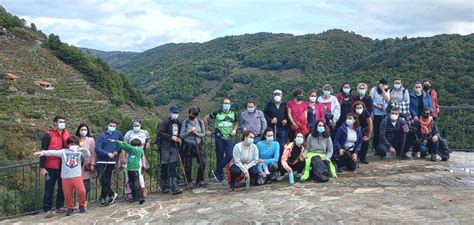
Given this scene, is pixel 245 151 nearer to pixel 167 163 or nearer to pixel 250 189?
pixel 250 189

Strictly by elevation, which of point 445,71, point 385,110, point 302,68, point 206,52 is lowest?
point 385,110

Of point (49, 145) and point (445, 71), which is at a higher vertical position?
point (445, 71)

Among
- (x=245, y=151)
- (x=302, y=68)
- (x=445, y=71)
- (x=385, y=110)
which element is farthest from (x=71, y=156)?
(x=302, y=68)

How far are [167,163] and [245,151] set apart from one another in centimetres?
141

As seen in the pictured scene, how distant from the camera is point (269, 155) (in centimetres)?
824

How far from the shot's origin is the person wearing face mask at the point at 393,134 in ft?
30.3

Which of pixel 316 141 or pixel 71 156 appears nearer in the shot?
pixel 71 156

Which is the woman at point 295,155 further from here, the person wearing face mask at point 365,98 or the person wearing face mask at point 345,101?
the person wearing face mask at point 365,98

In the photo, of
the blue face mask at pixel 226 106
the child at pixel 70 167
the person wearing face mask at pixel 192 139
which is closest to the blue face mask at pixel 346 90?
the blue face mask at pixel 226 106

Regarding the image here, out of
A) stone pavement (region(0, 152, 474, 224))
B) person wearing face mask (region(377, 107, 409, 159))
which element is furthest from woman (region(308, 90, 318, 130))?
person wearing face mask (region(377, 107, 409, 159))

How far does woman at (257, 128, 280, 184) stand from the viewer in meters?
8.18

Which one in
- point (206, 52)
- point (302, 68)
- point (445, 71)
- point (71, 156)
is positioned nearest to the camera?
point (71, 156)

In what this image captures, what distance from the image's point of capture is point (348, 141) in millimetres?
8742

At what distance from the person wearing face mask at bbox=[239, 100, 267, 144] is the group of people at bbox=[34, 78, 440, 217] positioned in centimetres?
2
